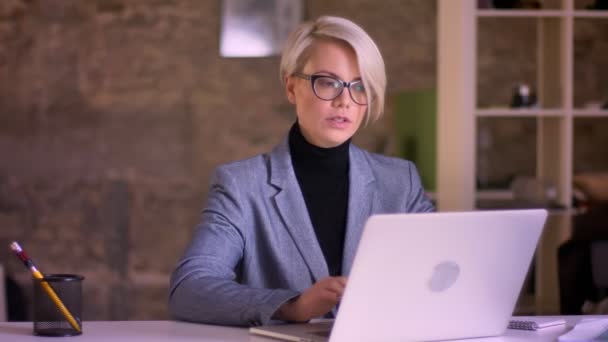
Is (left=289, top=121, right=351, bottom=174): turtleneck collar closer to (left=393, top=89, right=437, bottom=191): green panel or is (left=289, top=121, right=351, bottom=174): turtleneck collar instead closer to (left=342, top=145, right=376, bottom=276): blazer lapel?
(left=342, top=145, right=376, bottom=276): blazer lapel

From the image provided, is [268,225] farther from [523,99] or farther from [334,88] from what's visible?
[523,99]

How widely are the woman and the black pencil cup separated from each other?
0.87 ft

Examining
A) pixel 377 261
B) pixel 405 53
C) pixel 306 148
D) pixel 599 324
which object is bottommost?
pixel 599 324

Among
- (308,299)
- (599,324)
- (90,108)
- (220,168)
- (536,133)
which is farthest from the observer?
(536,133)

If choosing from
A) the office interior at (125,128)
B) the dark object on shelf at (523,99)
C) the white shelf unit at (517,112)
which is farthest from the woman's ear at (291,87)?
the office interior at (125,128)

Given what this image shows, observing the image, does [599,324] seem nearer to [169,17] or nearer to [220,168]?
[220,168]

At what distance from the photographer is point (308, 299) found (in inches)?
77.8

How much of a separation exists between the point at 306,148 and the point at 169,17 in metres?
3.89

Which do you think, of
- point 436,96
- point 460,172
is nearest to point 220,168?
point 460,172

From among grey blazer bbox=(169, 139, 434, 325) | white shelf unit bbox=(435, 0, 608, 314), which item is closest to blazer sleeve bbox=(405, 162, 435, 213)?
grey blazer bbox=(169, 139, 434, 325)

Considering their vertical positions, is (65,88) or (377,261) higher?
(65,88)

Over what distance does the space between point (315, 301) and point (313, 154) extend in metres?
0.63

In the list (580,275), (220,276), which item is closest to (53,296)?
(220,276)

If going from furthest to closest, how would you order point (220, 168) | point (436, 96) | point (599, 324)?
point (436, 96) < point (220, 168) < point (599, 324)
